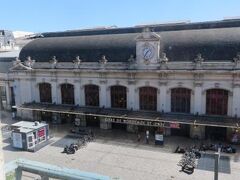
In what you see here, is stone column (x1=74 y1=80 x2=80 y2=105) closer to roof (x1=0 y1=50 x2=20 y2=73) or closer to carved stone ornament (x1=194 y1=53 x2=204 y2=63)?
roof (x1=0 y1=50 x2=20 y2=73)

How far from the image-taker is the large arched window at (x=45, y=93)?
46.9 metres

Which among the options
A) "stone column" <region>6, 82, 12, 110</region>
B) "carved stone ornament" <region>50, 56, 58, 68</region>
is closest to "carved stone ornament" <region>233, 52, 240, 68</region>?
"carved stone ornament" <region>50, 56, 58, 68</region>

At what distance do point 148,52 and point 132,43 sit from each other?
4.05 meters

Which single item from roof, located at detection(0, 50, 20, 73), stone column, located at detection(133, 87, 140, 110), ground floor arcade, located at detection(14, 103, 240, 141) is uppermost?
roof, located at detection(0, 50, 20, 73)

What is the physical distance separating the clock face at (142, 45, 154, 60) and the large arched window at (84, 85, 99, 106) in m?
9.41

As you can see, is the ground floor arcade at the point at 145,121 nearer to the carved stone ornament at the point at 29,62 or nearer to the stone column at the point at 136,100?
the stone column at the point at 136,100

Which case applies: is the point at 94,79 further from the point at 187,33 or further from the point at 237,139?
the point at 237,139

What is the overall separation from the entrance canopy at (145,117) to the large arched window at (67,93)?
1.15 metres

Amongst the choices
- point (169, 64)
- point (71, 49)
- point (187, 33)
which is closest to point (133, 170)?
point (169, 64)

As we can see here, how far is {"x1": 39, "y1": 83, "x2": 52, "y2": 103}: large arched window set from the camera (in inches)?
1848

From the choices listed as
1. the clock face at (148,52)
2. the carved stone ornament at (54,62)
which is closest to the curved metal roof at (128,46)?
the carved stone ornament at (54,62)

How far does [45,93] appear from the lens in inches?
1864

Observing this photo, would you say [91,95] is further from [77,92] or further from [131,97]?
[131,97]

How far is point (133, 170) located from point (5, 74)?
117 ft
